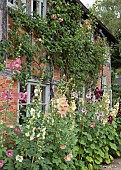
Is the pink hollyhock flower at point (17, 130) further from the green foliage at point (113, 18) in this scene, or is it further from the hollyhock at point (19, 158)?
the green foliage at point (113, 18)

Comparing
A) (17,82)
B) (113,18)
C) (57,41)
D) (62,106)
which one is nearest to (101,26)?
(57,41)

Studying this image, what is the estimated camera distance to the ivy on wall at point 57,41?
7.42 meters

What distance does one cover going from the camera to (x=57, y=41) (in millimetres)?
8945

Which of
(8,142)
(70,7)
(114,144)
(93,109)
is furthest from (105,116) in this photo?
(70,7)

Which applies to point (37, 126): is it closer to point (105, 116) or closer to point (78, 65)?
point (105, 116)

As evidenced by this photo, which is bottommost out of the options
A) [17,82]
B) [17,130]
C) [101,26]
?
[17,130]

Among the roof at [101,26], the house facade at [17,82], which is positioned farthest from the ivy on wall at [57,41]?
the roof at [101,26]

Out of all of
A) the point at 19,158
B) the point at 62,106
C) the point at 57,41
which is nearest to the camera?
the point at 19,158

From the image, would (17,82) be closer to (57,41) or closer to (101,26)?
(57,41)

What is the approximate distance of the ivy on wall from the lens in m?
7.42

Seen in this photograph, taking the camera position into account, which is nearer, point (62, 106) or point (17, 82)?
point (62, 106)

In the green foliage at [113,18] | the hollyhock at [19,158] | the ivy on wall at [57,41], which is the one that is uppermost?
the green foliage at [113,18]

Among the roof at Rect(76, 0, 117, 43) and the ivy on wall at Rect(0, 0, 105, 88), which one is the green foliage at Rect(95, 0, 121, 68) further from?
the ivy on wall at Rect(0, 0, 105, 88)

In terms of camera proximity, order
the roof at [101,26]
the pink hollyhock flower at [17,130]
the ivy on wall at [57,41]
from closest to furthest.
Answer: the pink hollyhock flower at [17,130] < the ivy on wall at [57,41] < the roof at [101,26]
